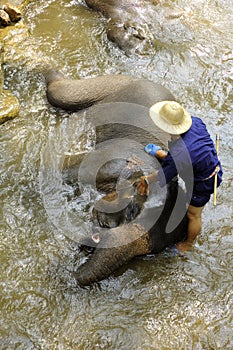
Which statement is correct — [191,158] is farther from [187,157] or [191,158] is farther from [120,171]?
[120,171]

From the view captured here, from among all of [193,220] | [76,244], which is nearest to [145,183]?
[193,220]

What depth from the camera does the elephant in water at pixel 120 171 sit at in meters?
4.02

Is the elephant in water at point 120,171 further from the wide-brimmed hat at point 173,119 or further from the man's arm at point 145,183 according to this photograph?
the wide-brimmed hat at point 173,119

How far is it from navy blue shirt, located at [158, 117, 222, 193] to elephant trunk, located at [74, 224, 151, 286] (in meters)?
0.56

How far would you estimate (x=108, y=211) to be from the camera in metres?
Result: 4.31

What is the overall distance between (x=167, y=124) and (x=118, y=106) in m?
1.85

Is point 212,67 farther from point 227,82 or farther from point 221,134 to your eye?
point 221,134

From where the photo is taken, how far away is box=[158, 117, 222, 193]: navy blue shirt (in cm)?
386

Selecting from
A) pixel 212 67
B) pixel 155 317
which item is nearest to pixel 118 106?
pixel 212 67

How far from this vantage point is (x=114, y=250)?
13.0ft

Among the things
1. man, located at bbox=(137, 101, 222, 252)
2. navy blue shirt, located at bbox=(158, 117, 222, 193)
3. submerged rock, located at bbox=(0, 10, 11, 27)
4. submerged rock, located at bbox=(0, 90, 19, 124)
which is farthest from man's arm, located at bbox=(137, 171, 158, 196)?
submerged rock, located at bbox=(0, 10, 11, 27)

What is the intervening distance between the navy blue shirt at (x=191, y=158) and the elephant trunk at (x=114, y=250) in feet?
1.83

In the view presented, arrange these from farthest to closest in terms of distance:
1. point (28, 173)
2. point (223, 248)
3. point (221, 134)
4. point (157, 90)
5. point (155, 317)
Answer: point (221, 134), point (157, 90), point (28, 173), point (223, 248), point (155, 317)

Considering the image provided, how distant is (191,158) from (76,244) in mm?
1598
